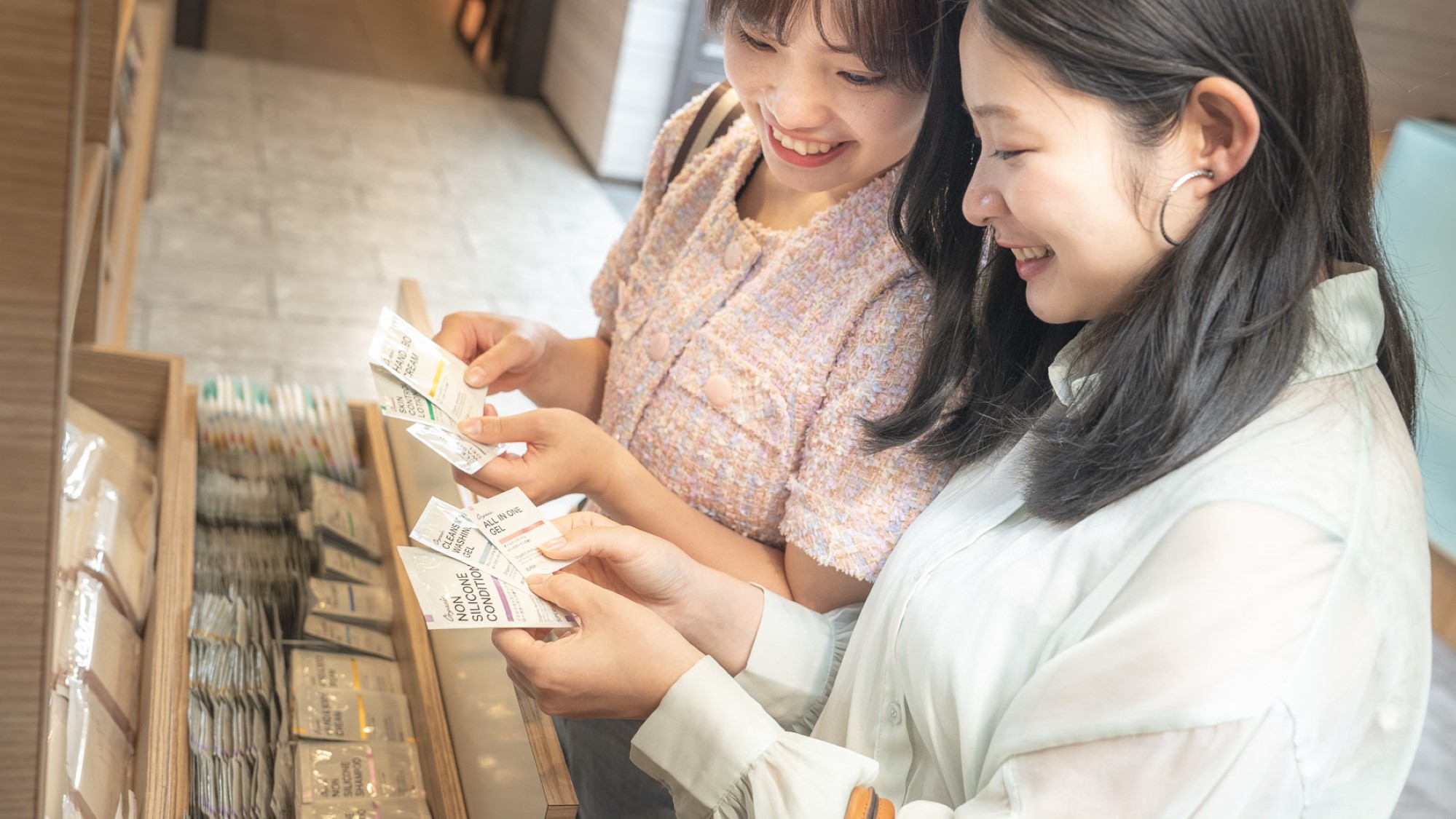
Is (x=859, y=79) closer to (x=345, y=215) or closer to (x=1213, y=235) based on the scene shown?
(x=1213, y=235)

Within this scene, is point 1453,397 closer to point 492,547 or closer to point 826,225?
point 826,225

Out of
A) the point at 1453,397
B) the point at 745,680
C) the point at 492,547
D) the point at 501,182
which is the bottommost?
the point at 501,182

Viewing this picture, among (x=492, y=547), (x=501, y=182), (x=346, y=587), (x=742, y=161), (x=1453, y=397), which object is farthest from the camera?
(x=501, y=182)

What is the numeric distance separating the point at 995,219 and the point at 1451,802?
303cm

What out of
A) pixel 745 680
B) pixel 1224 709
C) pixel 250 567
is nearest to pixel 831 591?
pixel 745 680

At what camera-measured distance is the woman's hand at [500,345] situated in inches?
66.9

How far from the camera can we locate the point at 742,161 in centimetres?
161

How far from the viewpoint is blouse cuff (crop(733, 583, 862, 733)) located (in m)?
1.38

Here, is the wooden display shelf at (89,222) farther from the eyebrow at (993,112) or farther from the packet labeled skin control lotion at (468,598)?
the eyebrow at (993,112)

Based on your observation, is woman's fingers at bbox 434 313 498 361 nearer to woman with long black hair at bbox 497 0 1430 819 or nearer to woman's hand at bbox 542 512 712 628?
woman's hand at bbox 542 512 712 628

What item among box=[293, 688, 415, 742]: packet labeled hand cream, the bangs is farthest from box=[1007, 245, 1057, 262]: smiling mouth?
box=[293, 688, 415, 742]: packet labeled hand cream

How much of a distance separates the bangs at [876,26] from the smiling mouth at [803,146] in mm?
112

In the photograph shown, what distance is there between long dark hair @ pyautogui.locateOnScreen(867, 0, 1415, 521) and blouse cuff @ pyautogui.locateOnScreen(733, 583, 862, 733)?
0.38m

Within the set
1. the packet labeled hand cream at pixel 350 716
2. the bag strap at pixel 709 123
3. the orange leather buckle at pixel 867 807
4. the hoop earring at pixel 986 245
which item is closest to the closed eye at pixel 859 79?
the hoop earring at pixel 986 245
